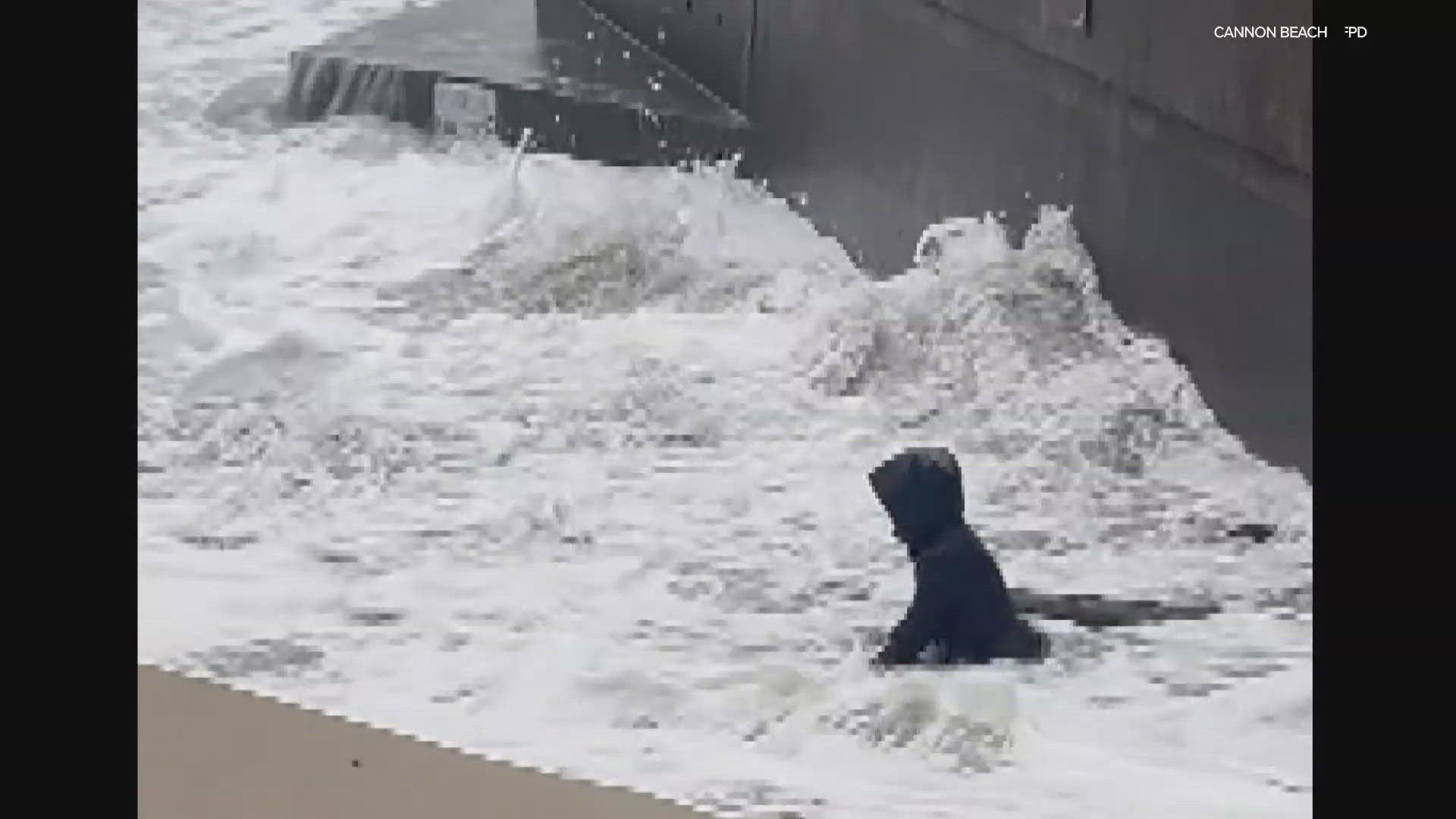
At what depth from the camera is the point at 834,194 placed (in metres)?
3.93

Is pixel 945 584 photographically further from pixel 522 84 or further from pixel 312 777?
pixel 522 84

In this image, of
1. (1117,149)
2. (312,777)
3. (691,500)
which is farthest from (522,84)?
(312,777)

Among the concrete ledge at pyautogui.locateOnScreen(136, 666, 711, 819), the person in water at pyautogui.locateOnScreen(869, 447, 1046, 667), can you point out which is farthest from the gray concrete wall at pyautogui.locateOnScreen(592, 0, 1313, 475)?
the concrete ledge at pyautogui.locateOnScreen(136, 666, 711, 819)

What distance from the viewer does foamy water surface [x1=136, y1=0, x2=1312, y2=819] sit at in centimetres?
182

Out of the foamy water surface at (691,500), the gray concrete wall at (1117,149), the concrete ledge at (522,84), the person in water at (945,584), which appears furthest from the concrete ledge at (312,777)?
the concrete ledge at (522,84)

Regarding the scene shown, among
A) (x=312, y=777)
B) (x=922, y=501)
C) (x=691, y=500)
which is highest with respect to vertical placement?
→ (x=312, y=777)

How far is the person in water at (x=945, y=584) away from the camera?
2039 mm

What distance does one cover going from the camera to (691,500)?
2689 mm

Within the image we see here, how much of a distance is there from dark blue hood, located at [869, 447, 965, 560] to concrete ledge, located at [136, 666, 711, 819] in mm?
905

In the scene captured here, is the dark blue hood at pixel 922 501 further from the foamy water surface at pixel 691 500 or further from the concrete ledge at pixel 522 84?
the concrete ledge at pixel 522 84

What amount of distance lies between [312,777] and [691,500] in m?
1.57
